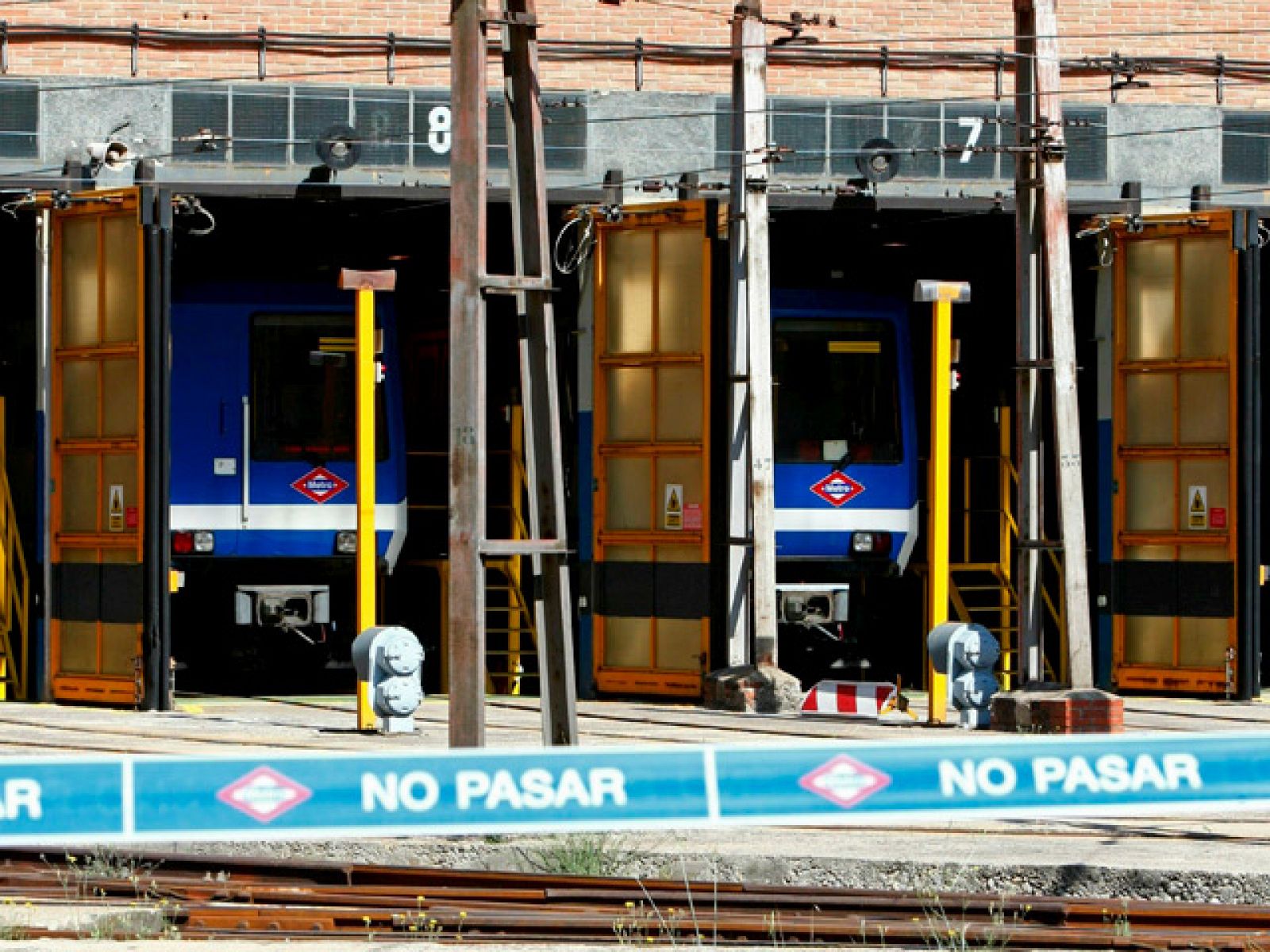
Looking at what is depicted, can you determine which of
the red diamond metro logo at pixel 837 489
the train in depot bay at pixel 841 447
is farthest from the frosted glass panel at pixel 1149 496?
the red diamond metro logo at pixel 837 489

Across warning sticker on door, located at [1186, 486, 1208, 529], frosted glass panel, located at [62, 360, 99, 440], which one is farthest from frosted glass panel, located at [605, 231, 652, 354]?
warning sticker on door, located at [1186, 486, 1208, 529]

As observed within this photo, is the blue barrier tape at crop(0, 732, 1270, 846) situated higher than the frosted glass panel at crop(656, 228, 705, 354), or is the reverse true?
the frosted glass panel at crop(656, 228, 705, 354)

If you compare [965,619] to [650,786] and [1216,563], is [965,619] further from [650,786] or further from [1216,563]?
[650,786]

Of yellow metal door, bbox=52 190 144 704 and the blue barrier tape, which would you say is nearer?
the blue barrier tape

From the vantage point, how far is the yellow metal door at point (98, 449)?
20078mm

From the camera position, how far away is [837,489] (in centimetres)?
2206

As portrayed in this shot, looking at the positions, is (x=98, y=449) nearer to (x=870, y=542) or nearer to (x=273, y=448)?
(x=273, y=448)

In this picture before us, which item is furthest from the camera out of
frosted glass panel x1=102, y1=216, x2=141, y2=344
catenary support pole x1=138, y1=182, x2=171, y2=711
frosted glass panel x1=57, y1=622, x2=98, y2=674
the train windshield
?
the train windshield

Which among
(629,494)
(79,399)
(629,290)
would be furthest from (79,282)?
(629,494)

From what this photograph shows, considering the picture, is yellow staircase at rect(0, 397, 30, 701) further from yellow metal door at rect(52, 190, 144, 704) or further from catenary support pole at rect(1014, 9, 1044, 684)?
catenary support pole at rect(1014, 9, 1044, 684)

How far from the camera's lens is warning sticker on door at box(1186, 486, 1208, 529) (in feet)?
70.6

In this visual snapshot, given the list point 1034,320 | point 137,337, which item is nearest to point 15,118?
point 137,337

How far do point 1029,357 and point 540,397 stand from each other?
5.99 metres

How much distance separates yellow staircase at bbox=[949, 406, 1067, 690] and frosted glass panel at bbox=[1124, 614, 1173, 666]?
50.4 inches
